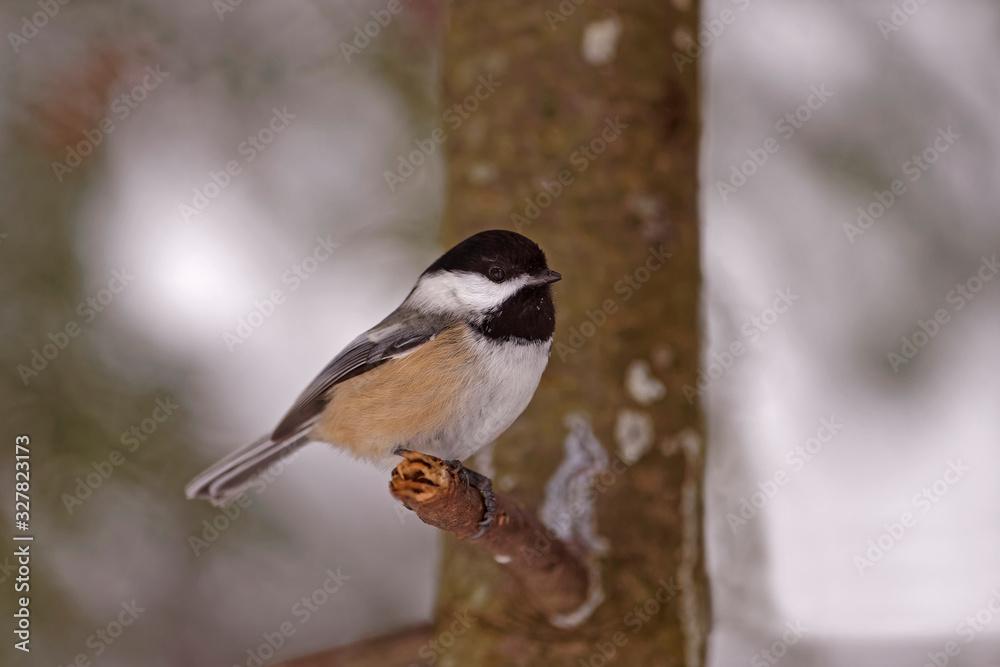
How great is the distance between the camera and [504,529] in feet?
4.35

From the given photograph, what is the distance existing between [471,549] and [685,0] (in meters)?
1.53

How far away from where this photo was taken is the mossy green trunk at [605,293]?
177 cm

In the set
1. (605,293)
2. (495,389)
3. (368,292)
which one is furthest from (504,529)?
(368,292)

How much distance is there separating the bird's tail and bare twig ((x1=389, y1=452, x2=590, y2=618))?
0.79 meters

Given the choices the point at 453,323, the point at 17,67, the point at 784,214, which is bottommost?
the point at 17,67

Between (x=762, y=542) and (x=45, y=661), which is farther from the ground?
(x=762, y=542)

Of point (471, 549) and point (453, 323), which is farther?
point (471, 549)

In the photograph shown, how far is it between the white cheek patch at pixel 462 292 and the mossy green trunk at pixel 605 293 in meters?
0.27

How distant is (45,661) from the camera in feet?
7.27

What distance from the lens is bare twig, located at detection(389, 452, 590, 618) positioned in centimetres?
113

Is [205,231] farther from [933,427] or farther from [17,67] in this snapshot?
[933,427]

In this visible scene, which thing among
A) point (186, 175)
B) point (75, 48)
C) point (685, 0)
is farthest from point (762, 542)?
point (75, 48)

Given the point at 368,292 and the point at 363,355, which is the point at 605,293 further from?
the point at 368,292

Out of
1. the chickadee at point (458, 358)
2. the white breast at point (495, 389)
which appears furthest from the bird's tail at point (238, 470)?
the white breast at point (495, 389)
